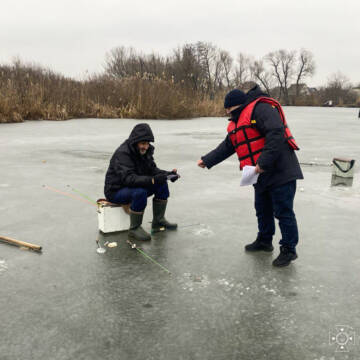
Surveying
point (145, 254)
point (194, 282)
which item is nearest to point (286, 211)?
point (194, 282)

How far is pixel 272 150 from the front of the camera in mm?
3400

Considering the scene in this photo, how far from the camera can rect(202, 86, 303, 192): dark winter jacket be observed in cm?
341

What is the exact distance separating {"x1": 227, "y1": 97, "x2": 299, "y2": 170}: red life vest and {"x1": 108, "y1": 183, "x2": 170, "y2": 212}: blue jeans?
1117 millimetres

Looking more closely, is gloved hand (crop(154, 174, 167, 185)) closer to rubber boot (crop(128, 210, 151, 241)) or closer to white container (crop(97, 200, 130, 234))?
rubber boot (crop(128, 210, 151, 241))

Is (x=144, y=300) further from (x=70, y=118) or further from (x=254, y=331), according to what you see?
(x=70, y=118)

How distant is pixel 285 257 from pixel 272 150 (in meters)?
0.96

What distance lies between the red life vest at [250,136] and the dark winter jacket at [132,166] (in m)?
0.99

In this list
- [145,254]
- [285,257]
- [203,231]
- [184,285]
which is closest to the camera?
[184,285]

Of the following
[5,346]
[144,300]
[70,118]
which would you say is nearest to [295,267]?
[144,300]

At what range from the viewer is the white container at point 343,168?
22.3 feet

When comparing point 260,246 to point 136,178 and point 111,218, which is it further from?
point 111,218

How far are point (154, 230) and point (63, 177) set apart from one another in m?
3.18

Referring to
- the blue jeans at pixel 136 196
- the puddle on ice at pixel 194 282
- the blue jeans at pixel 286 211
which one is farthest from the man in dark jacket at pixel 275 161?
the blue jeans at pixel 136 196

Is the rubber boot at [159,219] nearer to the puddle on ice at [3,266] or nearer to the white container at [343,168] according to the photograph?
the puddle on ice at [3,266]
